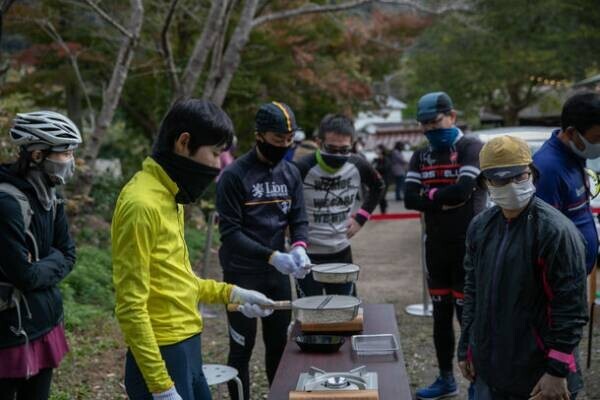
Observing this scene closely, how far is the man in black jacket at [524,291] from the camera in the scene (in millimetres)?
2660

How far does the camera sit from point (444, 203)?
4648 millimetres

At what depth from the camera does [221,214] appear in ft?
13.5

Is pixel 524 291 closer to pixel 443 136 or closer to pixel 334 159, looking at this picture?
pixel 443 136

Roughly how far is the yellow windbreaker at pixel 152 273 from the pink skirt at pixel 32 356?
87 cm

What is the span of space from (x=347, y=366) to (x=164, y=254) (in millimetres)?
984

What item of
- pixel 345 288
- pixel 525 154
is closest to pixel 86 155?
pixel 345 288

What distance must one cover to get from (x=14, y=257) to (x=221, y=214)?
1.34m

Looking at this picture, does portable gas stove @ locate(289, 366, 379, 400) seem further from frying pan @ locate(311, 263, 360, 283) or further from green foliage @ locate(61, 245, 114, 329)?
green foliage @ locate(61, 245, 114, 329)

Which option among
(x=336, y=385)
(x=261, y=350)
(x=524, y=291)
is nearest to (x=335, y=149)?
(x=261, y=350)

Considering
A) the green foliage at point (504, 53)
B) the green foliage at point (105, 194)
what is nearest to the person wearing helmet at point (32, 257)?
the green foliage at point (105, 194)

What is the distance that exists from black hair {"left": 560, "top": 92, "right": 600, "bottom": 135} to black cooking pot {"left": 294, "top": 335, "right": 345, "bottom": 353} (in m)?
1.52

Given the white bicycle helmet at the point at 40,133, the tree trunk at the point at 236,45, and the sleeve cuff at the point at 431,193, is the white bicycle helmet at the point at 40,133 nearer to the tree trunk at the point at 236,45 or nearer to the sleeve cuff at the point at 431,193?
the sleeve cuff at the point at 431,193

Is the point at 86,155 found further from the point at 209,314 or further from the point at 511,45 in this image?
the point at 511,45

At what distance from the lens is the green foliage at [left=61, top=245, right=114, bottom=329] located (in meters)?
6.48
